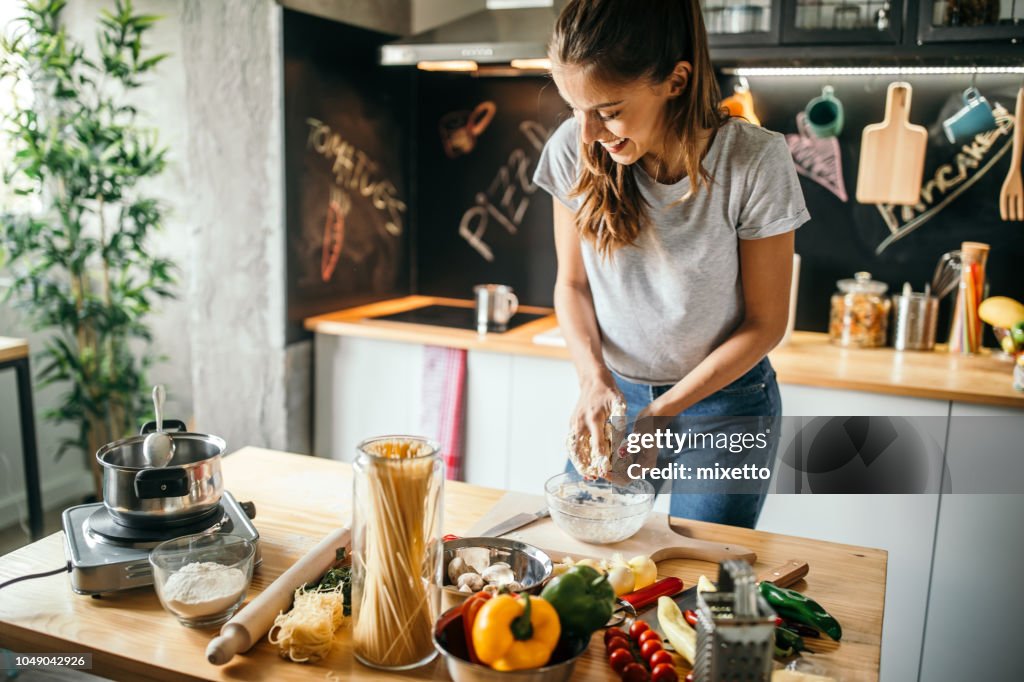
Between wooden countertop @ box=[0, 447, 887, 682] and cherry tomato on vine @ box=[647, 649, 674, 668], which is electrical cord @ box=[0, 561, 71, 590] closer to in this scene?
wooden countertop @ box=[0, 447, 887, 682]

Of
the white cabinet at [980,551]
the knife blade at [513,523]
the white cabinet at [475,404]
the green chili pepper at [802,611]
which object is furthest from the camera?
the white cabinet at [475,404]

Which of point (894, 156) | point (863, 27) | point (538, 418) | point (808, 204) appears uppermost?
point (863, 27)

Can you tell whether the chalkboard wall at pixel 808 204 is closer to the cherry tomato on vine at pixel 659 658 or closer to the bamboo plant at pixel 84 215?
the bamboo plant at pixel 84 215

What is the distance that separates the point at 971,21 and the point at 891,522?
1.24m

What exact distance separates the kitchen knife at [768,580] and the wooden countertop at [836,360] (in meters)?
1.03

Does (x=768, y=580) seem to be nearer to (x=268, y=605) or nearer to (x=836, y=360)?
(x=268, y=605)

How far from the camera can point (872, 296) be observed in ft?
8.11

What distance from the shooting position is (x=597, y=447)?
139cm

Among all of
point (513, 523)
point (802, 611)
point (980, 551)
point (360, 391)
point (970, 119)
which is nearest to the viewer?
point (802, 611)

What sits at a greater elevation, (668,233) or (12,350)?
(668,233)

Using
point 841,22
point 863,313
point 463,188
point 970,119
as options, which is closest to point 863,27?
point 841,22

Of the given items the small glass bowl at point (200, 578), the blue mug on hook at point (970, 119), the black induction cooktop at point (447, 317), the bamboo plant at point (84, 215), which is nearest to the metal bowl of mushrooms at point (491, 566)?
the small glass bowl at point (200, 578)

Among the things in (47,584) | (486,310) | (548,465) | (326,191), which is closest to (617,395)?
(47,584)

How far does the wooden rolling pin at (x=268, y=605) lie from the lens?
0.93 m
